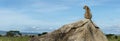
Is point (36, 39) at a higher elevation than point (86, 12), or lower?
lower

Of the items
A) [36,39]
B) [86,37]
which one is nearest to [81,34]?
[86,37]

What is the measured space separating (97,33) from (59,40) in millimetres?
1347

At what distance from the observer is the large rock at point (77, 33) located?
38.8 ft

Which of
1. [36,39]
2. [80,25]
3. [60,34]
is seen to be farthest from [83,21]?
[36,39]

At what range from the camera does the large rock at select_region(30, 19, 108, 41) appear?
1184 centimetres

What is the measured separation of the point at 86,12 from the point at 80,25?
1.63ft

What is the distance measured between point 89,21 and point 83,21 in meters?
0.20

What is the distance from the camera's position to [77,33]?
11906 millimetres

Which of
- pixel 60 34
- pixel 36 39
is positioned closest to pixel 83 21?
pixel 60 34

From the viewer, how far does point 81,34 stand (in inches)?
468

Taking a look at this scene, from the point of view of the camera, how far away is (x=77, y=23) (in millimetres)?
11945

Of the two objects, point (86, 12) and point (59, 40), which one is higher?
point (86, 12)

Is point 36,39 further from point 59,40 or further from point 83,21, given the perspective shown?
point 83,21

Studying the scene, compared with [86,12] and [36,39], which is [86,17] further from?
[36,39]
